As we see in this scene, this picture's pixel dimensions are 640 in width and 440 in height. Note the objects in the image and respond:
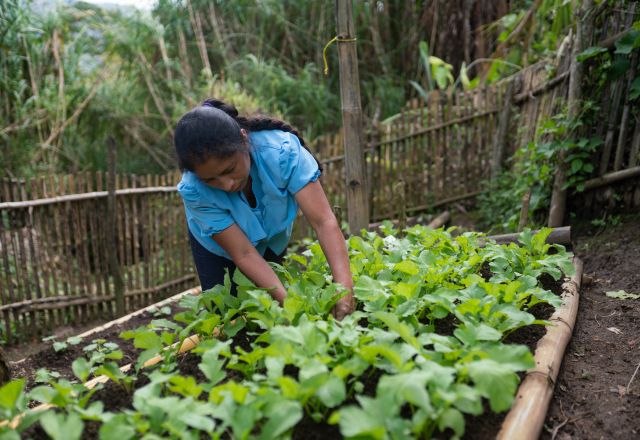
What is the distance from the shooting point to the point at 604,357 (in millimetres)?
2396

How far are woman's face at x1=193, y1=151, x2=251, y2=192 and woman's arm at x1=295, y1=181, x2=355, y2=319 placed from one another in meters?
0.27

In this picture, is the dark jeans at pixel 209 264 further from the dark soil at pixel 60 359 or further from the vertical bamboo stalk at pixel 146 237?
the vertical bamboo stalk at pixel 146 237

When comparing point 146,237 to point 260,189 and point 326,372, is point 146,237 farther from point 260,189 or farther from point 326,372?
point 326,372

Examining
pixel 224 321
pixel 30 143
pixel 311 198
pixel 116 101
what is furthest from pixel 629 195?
pixel 116 101

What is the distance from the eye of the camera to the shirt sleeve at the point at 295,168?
89.4 inches

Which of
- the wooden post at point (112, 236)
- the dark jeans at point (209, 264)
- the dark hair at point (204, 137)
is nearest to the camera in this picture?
the dark hair at point (204, 137)

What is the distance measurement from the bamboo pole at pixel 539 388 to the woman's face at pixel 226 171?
1.26m

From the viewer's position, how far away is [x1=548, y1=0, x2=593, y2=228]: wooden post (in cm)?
415

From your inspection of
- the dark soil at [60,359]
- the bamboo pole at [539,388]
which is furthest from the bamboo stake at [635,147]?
the dark soil at [60,359]

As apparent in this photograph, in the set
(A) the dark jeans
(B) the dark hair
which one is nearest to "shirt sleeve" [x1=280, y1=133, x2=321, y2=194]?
(B) the dark hair

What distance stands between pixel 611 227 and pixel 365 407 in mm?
3455

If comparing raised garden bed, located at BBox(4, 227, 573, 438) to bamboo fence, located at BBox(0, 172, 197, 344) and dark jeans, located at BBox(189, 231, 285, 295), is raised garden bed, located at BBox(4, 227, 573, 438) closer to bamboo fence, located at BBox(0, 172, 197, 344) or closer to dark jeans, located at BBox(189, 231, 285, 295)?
dark jeans, located at BBox(189, 231, 285, 295)

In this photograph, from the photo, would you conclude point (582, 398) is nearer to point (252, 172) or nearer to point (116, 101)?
point (252, 172)

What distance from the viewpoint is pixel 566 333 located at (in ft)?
7.29
